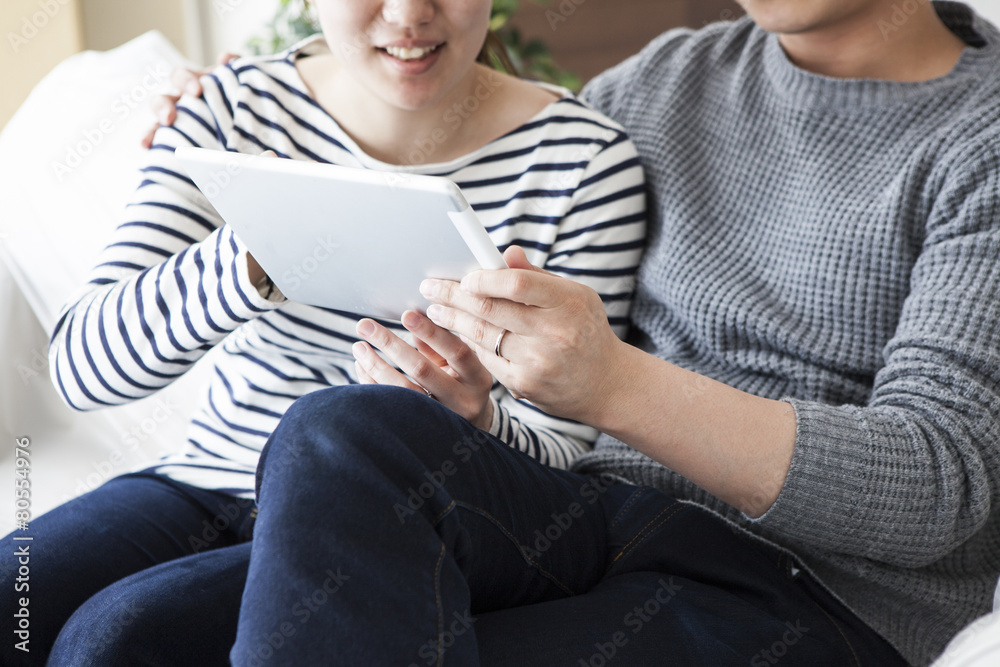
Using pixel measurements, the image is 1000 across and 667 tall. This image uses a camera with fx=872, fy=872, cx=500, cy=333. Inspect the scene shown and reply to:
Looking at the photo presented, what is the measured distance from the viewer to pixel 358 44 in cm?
94

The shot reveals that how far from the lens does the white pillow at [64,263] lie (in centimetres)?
124

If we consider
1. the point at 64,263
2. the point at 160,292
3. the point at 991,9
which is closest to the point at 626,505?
the point at 160,292

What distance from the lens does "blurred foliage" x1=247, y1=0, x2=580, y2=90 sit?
2.10 meters

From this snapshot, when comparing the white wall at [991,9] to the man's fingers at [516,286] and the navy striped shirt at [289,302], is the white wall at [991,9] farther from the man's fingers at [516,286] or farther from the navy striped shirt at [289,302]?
the man's fingers at [516,286]

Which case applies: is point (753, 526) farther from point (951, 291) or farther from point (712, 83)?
point (712, 83)

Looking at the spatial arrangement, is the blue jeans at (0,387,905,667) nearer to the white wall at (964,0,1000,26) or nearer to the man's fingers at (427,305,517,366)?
the man's fingers at (427,305,517,366)

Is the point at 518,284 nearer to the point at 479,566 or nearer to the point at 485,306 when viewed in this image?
the point at 485,306

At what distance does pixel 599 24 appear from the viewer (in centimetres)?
271

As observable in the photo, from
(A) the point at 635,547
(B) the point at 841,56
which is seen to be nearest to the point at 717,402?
(A) the point at 635,547

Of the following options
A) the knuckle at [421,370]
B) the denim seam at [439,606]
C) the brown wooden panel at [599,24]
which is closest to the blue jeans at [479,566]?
the denim seam at [439,606]

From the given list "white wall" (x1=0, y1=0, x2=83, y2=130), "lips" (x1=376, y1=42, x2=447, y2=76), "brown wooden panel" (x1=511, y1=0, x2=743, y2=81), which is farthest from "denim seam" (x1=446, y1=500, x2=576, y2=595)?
"brown wooden panel" (x1=511, y1=0, x2=743, y2=81)

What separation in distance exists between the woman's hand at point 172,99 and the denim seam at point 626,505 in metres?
0.67

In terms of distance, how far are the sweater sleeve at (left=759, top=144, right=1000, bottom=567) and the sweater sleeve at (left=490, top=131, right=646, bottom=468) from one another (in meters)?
0.29

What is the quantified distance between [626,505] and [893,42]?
0.59 meters
